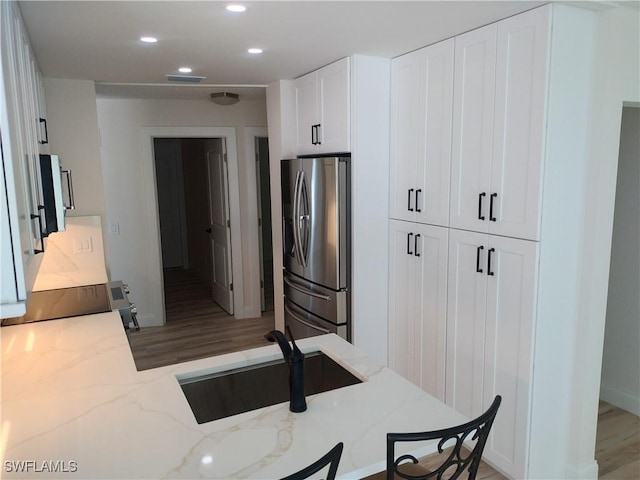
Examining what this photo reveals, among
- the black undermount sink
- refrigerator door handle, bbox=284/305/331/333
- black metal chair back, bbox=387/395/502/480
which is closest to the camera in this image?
black metal chair back, bbox=387/395/502/480

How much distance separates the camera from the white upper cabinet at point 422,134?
2715mm

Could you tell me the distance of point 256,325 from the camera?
17.2ft

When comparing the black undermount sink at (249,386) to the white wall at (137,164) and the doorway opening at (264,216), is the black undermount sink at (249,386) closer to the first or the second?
the white wall at (137,164)

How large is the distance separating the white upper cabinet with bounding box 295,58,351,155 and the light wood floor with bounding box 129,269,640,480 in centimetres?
202

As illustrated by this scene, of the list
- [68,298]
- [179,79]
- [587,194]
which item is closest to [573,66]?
[587,194]

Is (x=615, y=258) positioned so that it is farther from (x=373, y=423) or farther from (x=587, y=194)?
(x=373, y=423)

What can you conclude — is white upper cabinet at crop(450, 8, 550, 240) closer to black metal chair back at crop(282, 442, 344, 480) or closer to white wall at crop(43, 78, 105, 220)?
black metal chair back at crop(282, 442, 344, 480)

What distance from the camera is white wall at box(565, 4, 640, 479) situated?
225 cm

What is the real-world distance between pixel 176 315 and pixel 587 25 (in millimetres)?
4782

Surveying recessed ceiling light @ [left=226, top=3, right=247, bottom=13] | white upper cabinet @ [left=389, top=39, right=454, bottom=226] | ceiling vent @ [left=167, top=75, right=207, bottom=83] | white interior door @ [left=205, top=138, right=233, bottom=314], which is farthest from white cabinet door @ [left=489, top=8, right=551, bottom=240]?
white interior door @ [left=205, top=138, right=233, bottom=314]

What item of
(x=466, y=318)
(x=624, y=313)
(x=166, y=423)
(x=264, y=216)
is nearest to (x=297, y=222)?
(x=466, y=318)

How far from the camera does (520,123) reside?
2.27 metres

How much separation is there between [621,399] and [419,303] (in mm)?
1617

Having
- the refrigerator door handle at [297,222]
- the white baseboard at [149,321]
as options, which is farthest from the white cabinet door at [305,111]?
the white baseboard at [149,321]
